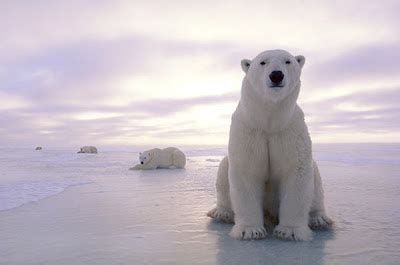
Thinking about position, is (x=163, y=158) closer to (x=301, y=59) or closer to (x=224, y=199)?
(x=224, y=199)

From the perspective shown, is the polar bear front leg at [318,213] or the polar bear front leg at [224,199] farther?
the polar bear front leg at [224,199]

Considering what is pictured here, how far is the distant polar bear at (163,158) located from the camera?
1209 cm

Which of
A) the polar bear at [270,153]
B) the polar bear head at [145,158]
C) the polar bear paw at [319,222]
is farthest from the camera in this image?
the polar bear head at [145,158]

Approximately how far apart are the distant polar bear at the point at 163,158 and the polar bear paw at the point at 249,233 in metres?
9.09

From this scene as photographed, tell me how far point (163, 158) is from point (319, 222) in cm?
955

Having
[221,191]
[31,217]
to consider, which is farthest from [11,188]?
[221,191]

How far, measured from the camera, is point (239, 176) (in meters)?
3.03

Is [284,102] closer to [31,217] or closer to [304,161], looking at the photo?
[304,161]

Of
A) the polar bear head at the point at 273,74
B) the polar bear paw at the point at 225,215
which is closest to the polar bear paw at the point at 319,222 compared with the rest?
the polar bear paw at the point at 225,215

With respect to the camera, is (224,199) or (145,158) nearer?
(224,199)

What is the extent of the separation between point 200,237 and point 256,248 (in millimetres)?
507

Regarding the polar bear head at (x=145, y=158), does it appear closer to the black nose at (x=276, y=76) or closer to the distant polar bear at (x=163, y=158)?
the distant polar bear at (x=163, y=158)

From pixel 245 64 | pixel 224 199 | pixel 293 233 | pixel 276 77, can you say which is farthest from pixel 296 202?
pixel 245 64

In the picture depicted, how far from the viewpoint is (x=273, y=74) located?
9.19 feet
